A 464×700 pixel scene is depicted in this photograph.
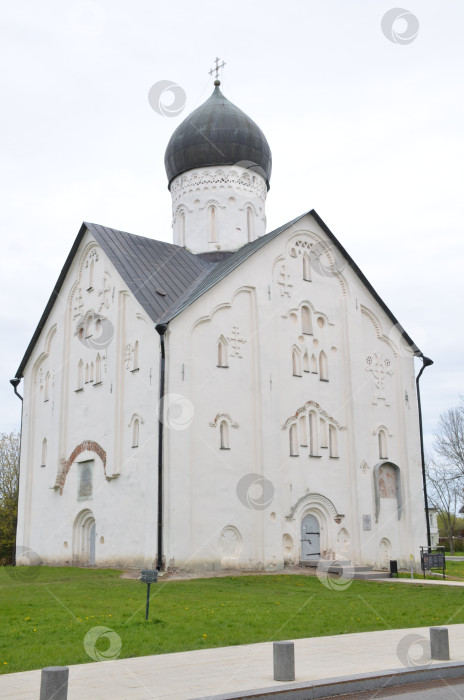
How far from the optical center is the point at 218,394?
827 inches

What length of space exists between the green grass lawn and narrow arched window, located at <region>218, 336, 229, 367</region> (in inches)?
245

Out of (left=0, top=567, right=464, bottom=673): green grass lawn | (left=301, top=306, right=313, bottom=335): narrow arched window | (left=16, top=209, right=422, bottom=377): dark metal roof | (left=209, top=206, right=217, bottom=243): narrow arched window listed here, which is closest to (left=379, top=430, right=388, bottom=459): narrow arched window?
(left=16, top=209, right=422, bottom=377): dark metal roof

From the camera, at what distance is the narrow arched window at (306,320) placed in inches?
944

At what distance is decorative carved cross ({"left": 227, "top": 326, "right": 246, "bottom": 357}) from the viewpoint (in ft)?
71.5

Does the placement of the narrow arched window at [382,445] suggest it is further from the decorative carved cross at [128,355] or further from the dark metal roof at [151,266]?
the decorative carved cross at [128,355]

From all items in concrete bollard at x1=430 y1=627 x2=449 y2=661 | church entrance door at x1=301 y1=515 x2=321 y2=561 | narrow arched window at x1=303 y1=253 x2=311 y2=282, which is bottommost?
concrete bollard at x1=430 y1=627 x2=449 y2=661

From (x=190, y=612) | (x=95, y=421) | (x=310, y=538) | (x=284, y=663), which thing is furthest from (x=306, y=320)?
(x=284, y=663)

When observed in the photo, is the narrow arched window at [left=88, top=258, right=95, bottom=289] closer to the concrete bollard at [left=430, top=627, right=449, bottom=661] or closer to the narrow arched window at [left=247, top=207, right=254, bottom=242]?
the narrow arched window at [left=247, top=207, right=254, bottom=242]

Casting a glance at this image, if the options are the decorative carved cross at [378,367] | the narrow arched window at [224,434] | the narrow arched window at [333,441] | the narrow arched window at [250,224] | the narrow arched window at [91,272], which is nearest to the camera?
the narrow arched window at [224,434]

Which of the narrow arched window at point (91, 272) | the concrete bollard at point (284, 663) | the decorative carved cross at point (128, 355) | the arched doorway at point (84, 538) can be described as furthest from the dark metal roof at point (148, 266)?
the concrete bollard at point (284, 663)

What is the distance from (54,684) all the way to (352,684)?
291 centimetres

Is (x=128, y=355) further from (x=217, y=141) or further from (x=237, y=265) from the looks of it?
(x=217, y=141)

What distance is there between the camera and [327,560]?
21.9 meters

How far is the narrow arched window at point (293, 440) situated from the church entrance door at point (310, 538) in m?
2.01
